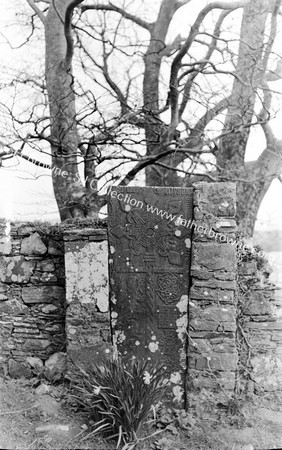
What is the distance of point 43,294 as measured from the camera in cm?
381

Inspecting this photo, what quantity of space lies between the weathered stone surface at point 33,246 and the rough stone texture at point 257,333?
5.67 ft

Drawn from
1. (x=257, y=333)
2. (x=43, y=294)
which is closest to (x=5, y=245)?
(x=43, y=294)

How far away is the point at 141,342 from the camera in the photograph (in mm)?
3486

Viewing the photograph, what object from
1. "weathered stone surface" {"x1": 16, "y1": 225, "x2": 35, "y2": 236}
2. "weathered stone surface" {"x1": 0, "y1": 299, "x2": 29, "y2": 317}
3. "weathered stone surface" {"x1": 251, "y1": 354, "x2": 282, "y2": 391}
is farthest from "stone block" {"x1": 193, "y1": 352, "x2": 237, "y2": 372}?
"weathered stone surface" {"x1": 16, "y1": 225, "x2": 35, "y2": 236}

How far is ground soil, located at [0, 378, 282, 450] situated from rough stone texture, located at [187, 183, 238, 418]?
0.61 feet

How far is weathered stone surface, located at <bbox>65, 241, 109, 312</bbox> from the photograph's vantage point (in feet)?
11.3

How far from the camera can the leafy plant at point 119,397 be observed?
3006 millimetres

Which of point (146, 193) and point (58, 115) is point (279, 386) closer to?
point (146, 193)

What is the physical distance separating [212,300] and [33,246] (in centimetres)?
160

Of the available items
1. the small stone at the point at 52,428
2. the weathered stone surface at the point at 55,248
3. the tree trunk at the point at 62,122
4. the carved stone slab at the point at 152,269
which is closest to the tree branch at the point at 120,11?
the tree trunk at the point at 62,122

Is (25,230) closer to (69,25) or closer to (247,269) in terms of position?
(247,269)

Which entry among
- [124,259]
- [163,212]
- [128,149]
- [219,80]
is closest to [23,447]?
[124,259]

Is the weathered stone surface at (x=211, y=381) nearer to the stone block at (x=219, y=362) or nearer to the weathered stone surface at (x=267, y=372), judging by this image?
the stone block at (x=219, y=362)

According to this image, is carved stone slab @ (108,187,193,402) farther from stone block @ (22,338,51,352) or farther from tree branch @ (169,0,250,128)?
tree branch @ (169,0,250,128)
